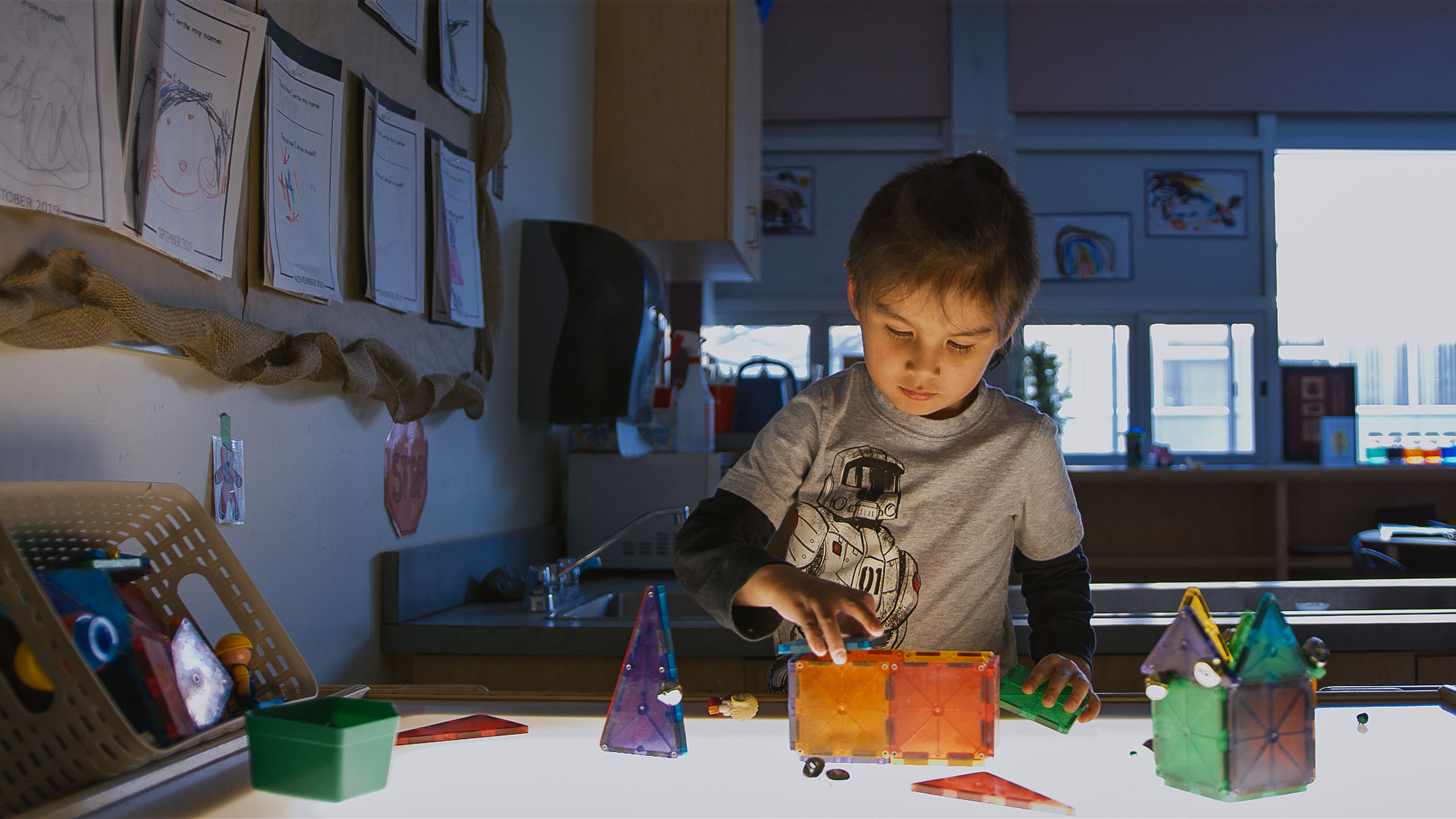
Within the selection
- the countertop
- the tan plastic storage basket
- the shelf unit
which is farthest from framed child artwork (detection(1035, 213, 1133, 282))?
the tan plastic storage basket

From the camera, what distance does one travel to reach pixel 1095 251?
5070 millimetres

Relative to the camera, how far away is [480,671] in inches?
64.4

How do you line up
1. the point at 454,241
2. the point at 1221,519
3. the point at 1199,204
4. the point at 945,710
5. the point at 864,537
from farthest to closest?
the point at 1199,204 < the point at 1221,519 < the point at 454,241 < the point at 864,537 < the point at 945,710

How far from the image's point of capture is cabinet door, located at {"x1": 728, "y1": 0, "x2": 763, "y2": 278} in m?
2.63

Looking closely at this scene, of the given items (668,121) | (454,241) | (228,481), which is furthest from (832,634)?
(668,121)

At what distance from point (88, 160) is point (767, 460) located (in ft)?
2.23

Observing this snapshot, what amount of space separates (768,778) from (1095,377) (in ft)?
15.5

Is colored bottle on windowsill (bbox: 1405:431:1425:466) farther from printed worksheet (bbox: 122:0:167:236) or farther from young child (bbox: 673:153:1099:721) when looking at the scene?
printed worksheet (bbox: 122:0:167:236)

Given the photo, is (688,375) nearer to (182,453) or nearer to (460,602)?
(460,602)

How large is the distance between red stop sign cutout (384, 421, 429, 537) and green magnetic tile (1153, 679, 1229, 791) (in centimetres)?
120

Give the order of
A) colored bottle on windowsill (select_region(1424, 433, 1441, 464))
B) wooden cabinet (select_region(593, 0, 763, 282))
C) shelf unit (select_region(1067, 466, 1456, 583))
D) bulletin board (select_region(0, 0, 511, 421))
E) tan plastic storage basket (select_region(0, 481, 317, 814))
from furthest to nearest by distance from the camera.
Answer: colored bottle on windowsill (select_region(1424, 433, 1441, 464)) < shelf unit (select_region(1067, 466, 1456, 583)) < wooden cabinet (select_region(593, 0, 763, 282)) < bulletin board (select_region(0, 0, 511, 421)) < tan plastic storage basket (select_region(0, 481, 317, 814))

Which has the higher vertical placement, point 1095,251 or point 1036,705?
point 1095,251

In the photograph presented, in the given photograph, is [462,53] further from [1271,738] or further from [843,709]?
[1271,738]

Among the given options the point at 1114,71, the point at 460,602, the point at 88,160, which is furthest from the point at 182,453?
the point at 1114,71
